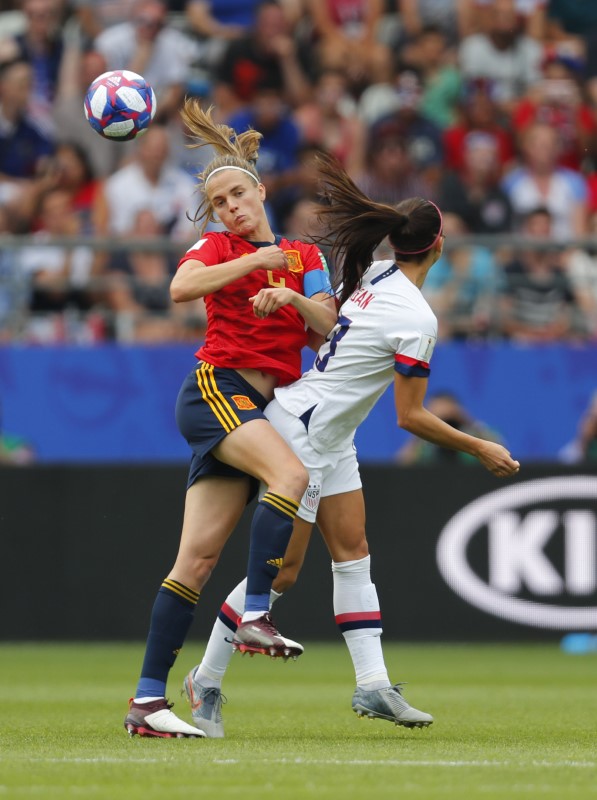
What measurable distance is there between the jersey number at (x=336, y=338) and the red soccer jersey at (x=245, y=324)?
0.14 metres

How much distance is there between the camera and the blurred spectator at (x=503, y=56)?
16.1 meters

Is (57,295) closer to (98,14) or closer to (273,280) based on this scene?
(98,14)

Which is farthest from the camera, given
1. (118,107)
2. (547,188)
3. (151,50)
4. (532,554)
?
(151,50)

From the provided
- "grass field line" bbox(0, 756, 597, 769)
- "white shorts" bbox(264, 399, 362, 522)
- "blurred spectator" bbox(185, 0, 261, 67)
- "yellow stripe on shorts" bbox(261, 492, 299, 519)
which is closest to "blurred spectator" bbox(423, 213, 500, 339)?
"blurred spectator" bbox(185, 0, 261, 67)

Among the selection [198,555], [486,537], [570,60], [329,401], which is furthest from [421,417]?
[570,60]

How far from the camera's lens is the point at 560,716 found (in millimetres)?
7477

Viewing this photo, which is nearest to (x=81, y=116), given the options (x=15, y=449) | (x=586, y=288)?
(x=15, y=449)

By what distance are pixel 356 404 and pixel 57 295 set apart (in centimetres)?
702

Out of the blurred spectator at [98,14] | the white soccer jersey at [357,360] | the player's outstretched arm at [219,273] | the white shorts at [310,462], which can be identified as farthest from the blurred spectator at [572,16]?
the player's outstretched arm at [219,273]

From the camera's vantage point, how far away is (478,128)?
15445 mm

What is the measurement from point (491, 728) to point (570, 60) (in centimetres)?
1097

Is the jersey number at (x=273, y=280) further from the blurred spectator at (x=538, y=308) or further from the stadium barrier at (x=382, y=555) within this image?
the blurred spectator at (x=538, y=308)

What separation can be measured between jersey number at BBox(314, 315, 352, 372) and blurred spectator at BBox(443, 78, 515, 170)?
893 centimetres

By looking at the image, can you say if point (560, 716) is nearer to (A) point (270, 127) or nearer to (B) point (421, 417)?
(B) point (421, 417)
